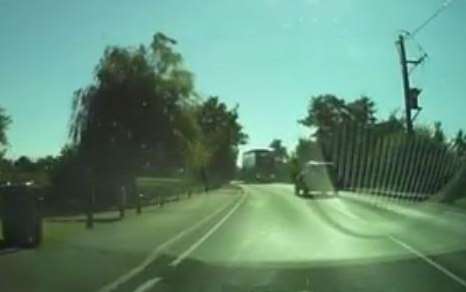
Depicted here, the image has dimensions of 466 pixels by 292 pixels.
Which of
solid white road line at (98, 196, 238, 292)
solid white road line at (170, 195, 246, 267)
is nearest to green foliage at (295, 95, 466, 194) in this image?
Result: solid white road line at (170, 195, 246, 267)

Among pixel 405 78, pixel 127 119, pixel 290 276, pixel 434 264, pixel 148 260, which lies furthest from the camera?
pixel 405 78

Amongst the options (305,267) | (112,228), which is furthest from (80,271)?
(112,228)

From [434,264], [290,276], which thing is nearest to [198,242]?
[434,264]

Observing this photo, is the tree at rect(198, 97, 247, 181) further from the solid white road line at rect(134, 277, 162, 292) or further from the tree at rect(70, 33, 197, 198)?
the solid white road line at rect(134, 277, 162, 292)

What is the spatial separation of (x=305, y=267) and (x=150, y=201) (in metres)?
33.3

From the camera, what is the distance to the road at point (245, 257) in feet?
52.0

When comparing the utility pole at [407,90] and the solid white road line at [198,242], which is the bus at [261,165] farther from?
the solid white road line at [198,242]

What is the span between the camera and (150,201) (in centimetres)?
5184

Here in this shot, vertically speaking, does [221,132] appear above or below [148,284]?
above

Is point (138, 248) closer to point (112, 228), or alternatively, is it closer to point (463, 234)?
point (112, 228)

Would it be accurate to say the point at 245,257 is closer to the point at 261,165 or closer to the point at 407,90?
the point at 407,90

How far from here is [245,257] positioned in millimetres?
21484

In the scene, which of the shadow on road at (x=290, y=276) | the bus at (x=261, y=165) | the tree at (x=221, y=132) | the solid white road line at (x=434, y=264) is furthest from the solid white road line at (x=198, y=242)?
the bus at (x=261, y=165)

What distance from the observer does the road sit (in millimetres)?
15859
